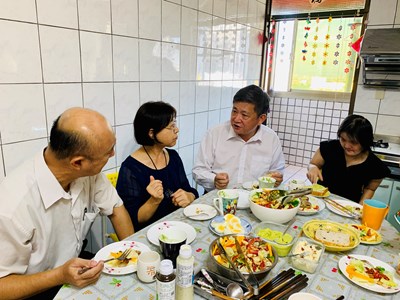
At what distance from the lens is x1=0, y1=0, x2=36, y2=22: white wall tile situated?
139 cm

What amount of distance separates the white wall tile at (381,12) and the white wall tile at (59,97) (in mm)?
2823

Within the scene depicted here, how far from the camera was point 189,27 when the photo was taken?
2.52 meters

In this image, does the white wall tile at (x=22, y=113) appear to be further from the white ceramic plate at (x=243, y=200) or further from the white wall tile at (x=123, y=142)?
the white ceramic plate at (x=243, y=200)

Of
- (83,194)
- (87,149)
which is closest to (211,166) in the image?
(83,194)

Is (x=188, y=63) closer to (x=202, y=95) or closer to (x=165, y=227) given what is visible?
(x=202, y=95)

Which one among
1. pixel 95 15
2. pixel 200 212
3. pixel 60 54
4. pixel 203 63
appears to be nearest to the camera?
pixel 200 212

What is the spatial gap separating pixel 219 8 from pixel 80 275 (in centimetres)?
265

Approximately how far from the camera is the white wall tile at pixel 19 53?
4.64 ft

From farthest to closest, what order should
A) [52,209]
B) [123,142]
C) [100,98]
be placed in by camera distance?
[123,142] → [100,98] → [52,209]

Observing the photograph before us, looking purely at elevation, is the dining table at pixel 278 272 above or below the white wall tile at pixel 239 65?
below

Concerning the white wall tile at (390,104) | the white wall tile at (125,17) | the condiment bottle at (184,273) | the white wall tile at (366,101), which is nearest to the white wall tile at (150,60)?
the white wall tile at (125,17)

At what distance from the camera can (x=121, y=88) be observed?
2041mm

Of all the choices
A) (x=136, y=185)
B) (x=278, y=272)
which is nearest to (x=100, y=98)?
(x=136, y=185)

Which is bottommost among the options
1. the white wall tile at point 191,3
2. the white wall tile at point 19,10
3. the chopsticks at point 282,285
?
the chopsticks at point 282,285
